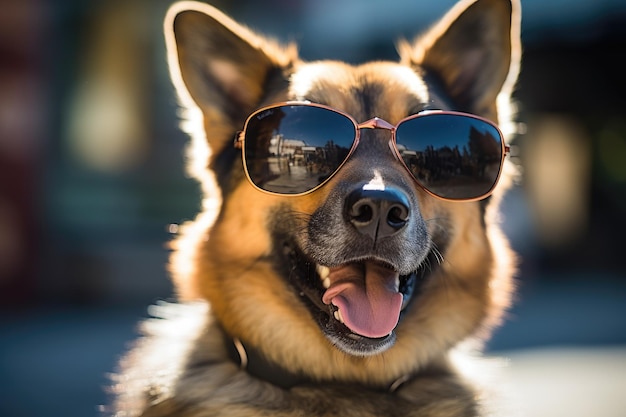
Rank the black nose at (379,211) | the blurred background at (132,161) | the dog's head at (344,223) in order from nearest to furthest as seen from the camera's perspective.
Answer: the black nose at (379,211) → the dog's head at (344,223) → the blurred background at (132,161)

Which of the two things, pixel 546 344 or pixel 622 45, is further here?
pixel 622 45

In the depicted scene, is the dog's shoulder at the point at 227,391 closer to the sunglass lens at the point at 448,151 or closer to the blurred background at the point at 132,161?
the sunglass lens at the point at 448,151

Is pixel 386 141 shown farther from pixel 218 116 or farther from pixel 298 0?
pixel 298 0

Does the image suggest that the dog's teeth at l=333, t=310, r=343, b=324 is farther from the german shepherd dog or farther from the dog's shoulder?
the dog's shoulder

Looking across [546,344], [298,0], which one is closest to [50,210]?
[298,0]

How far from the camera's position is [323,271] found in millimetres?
1869

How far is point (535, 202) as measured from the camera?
8.35 metres

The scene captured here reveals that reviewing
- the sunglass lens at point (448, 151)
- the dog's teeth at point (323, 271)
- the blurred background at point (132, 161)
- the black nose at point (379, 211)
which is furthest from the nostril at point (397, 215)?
the blurred background at point (132, 161)

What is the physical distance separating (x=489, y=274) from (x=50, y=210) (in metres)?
5.96

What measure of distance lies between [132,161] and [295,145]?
6.07 m

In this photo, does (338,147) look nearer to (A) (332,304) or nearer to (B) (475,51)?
(A) (332,304)

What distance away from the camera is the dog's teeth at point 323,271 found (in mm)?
1858

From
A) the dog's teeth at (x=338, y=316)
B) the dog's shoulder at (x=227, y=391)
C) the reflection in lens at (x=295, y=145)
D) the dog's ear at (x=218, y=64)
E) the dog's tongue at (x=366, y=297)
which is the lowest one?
the dog's shoulder at (x=227, y=391)

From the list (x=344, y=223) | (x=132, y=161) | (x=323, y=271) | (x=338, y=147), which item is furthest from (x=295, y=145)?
(x=132, y=161)
